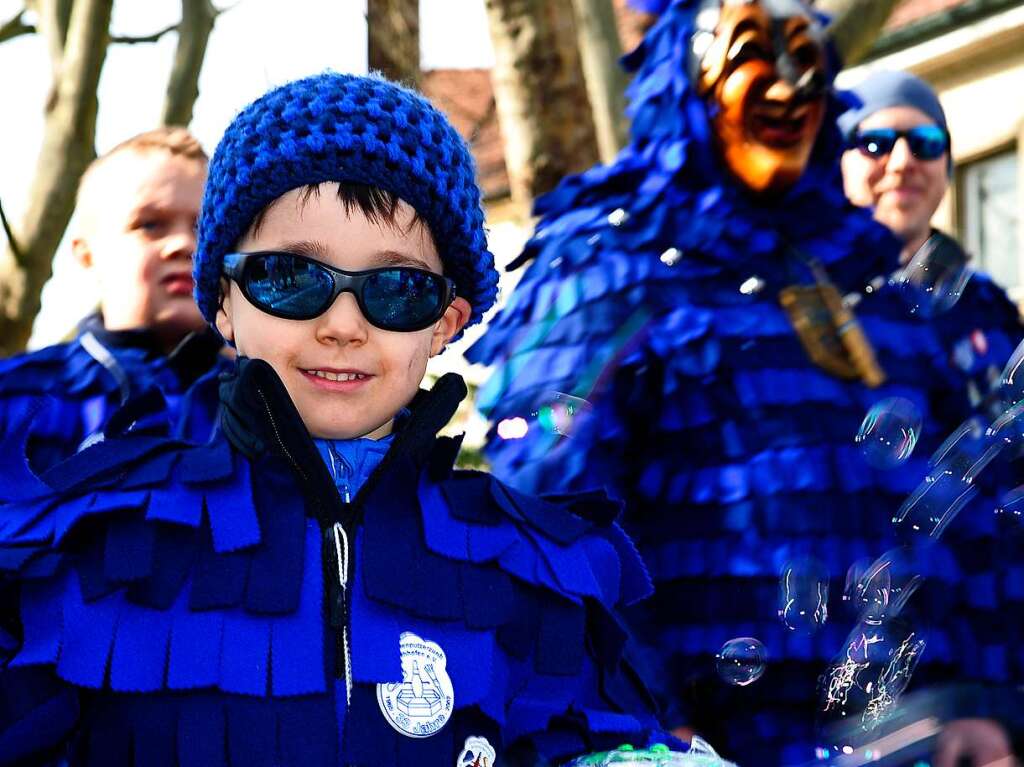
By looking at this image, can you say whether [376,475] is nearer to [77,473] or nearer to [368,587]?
[368,587]

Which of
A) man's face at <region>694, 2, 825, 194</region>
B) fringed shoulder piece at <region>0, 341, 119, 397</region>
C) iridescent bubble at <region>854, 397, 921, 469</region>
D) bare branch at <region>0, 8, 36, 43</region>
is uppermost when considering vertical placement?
bare branch at <region>0, 8, 36, 43</region>

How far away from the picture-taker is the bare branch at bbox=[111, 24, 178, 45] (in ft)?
24.1

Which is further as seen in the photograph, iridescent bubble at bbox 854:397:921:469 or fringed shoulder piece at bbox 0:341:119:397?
fringed shoulder piece at bbox 0:341:119:397

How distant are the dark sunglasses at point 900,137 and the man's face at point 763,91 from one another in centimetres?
70

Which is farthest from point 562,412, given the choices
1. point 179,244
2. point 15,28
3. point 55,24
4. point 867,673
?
point 15,28

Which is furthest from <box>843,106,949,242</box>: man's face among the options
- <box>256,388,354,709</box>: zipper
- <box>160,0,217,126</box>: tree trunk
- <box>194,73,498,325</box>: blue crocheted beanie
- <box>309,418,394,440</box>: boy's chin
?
<box>160,0,217,126</box>: tree trunk

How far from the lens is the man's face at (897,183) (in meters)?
3.76

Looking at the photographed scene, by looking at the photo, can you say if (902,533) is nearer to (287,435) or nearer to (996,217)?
(287,435)

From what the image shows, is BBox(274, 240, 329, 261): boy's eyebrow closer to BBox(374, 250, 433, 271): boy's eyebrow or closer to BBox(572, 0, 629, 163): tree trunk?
BBox(374, 250, 433, 271): boy's eyebrow

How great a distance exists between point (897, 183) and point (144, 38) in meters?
4.76

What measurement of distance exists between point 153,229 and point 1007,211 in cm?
930

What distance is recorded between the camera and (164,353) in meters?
3.55

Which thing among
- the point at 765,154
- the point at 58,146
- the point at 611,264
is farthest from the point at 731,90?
the point at 58,146

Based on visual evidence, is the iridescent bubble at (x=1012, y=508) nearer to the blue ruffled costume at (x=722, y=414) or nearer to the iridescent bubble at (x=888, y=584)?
the blue ruffled costume at (x=722, y=414)
